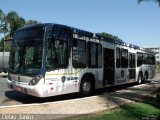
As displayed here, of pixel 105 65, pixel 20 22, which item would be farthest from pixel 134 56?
pixel 20 22

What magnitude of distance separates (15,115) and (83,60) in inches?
207

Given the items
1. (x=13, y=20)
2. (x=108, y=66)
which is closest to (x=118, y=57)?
(x=108, y=66)

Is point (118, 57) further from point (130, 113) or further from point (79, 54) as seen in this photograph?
point (130, 113)

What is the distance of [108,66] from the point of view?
15.8 metres

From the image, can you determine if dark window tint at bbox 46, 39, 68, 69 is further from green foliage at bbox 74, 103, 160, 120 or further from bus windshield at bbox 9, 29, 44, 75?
green foliage at bbox 74, 103, 160, 120

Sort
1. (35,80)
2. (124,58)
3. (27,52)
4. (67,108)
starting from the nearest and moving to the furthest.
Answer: (67,108) → (35,80) → (27,52) → (124,58)

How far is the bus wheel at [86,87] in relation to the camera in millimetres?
13326

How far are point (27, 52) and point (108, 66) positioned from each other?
5714 mm

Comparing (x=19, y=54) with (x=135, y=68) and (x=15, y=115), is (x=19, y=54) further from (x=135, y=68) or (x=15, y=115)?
(x=135, y=68)

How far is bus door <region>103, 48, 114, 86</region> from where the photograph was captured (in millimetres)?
15336

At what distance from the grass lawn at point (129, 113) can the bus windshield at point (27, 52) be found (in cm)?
322

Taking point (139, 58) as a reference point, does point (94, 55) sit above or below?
below

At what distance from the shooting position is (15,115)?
8.93m

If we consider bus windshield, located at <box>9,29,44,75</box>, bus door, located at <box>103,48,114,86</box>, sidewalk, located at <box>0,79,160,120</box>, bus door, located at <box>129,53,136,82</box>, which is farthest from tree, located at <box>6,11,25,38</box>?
sidewalk, located at <box>0,79,160,120</box>
